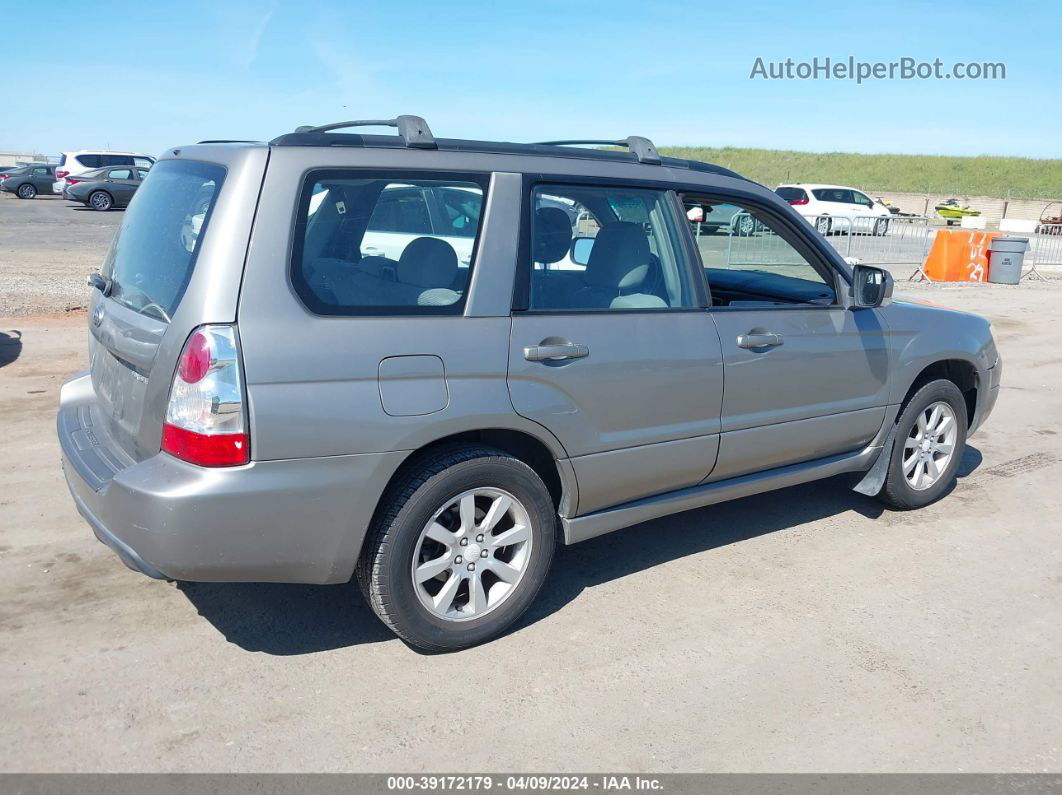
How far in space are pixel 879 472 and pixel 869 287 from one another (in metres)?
1.07

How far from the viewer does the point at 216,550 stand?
10.3 feet

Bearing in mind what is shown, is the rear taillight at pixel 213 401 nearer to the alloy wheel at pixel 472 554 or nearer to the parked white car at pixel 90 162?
the alloy wheel at pixel 472 554

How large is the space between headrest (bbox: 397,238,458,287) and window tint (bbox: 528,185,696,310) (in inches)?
13.4

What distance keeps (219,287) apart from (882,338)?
3.33m

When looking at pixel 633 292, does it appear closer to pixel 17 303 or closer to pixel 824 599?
pixel 824 599

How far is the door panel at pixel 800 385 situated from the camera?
432 cm

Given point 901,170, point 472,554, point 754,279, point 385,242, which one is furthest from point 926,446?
point 901,170

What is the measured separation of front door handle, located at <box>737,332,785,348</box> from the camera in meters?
4.28

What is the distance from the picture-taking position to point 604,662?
12.0 ft

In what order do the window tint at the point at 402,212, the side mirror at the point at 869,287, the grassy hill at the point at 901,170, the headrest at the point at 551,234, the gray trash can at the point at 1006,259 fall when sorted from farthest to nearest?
the grassy hill at the point at 901,170, the gray trash can at the point at 1006,259, the side mirror at the point at 869,287, the headrest at the point at 551,234, the window tint at the point at 402,212

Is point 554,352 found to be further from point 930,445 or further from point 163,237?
point 930,445

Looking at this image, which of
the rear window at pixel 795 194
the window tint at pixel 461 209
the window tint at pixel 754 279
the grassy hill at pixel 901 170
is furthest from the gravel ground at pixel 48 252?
the grassy hill at pixel 901 170

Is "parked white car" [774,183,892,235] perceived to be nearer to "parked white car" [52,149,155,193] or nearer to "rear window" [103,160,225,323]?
"parked white car" [52,149,155,193]

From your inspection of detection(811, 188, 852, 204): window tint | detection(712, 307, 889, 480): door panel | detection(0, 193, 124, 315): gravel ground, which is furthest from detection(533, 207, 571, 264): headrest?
detection(811, 188, 852, 204): window tint
